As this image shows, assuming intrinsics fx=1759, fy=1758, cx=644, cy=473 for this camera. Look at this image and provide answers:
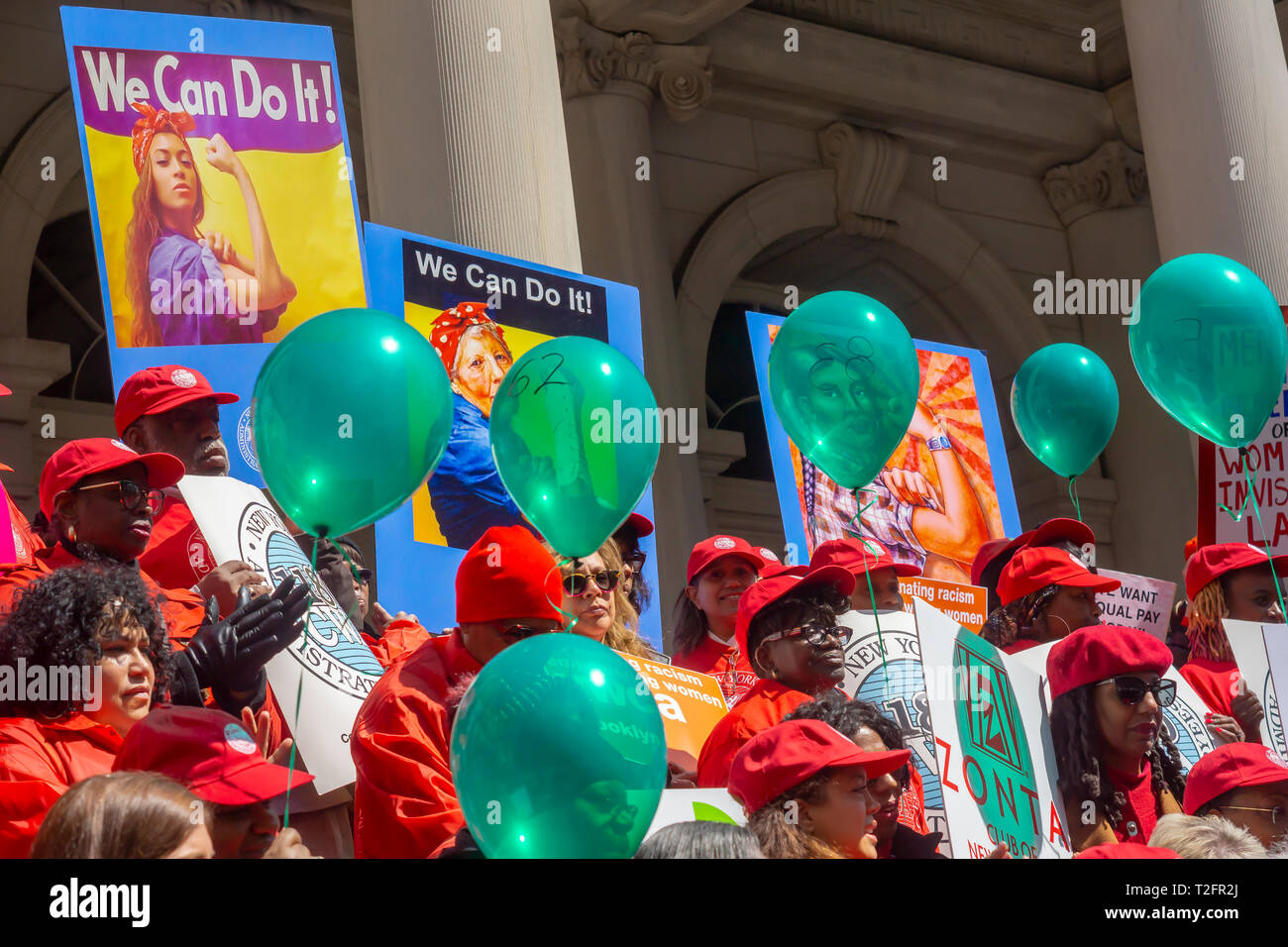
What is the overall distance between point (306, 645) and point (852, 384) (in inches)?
67.0

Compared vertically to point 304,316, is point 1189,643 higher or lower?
lower

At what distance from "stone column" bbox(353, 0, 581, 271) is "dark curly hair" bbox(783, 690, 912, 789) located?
9.28 feet

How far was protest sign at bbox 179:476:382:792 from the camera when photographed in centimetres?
443

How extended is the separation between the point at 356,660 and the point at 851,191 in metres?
10.2

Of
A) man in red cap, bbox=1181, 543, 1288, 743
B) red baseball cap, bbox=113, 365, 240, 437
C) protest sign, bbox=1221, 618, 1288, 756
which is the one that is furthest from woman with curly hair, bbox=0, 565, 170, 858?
man in red cap, bbox=1181, 543, 1288, 743

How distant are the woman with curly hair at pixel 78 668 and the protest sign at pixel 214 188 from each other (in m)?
1.54

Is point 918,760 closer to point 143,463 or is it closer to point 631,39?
point 143,463

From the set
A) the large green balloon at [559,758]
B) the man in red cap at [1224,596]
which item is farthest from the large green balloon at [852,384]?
the large green balloon at [559,758]

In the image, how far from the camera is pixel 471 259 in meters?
6.20

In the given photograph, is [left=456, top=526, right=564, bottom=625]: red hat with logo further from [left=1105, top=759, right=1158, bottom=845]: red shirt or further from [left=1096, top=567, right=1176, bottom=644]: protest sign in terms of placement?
[left=1096, top=567, right=1176, bottom=644]: protest sign

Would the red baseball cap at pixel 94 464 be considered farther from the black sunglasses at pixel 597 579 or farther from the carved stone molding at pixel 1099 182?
the carved stone molding at pixel 1099 182

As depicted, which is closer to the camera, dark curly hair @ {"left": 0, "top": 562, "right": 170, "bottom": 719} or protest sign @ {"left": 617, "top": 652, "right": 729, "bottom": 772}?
dark curly hair @ {"left": 0, "top": 562, "right": 170, "bottom": 719}

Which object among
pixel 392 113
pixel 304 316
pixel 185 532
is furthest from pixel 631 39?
pixel 185 532
